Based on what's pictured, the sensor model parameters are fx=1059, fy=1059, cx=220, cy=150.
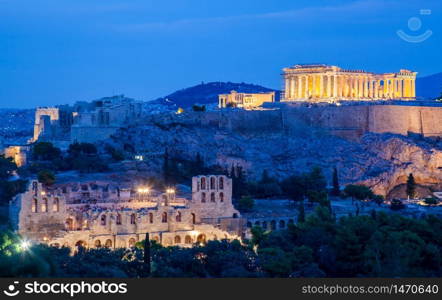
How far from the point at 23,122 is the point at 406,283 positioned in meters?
73.6

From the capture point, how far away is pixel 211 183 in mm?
36938

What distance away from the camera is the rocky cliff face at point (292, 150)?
54.0m

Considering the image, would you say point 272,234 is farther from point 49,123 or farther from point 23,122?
point 23,122

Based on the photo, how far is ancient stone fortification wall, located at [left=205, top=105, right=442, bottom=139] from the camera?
61.0 metres

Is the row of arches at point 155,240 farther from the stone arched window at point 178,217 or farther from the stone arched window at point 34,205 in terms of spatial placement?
the stone arched window at point 34,205

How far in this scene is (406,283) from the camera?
2188 cm

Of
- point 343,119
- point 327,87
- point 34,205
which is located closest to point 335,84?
point 327,87

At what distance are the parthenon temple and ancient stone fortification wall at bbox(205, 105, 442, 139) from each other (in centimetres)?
595

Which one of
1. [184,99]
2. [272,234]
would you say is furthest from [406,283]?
[184,99]

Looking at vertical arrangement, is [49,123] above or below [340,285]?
above

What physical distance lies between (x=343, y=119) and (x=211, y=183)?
85.8 feet

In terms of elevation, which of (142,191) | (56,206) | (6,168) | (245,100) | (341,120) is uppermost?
(245,100)

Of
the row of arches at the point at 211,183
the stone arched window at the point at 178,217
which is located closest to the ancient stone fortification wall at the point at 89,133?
the row of arches at the point at 211,183

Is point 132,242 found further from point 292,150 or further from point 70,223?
point 292,150
